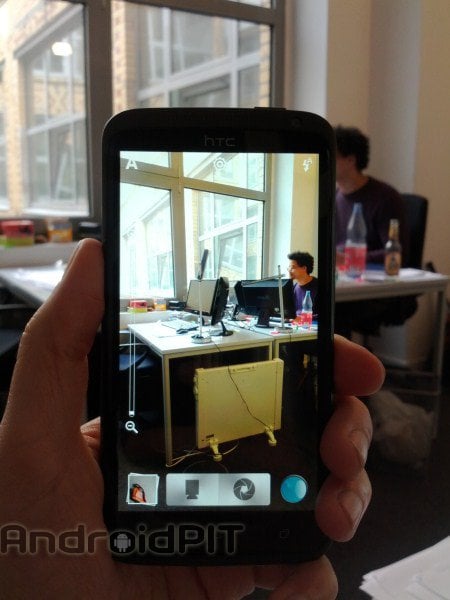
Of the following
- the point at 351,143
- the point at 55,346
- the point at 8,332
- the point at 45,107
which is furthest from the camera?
the point at 45,107

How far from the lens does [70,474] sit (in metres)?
0.60

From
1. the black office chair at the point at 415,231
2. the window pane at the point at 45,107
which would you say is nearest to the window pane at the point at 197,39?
the window pane at the point at 45,107

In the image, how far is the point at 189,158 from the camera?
624 millimetres

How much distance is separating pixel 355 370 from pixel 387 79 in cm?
280

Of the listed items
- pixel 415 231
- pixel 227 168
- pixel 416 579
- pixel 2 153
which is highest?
pixel 2 153

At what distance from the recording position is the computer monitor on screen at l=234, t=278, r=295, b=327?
63 centimetres

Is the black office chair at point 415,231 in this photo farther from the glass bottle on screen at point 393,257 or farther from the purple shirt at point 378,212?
the glass bottle on screen at point 393,257

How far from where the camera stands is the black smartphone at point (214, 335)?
1.98 feet

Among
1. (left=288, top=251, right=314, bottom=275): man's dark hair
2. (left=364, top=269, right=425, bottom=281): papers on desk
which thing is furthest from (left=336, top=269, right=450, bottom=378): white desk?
(left=288, top=251, right=314, bottom=275): man's dark hair

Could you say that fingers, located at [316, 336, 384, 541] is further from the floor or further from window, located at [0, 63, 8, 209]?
window, located at [0, 63, 8, 209]

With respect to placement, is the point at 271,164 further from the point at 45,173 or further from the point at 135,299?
the point at 45,173

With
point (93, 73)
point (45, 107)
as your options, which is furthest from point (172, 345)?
point (45, 107)

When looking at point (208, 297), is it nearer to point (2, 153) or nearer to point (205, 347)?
point (205, 347)

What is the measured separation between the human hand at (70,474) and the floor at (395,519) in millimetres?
842
